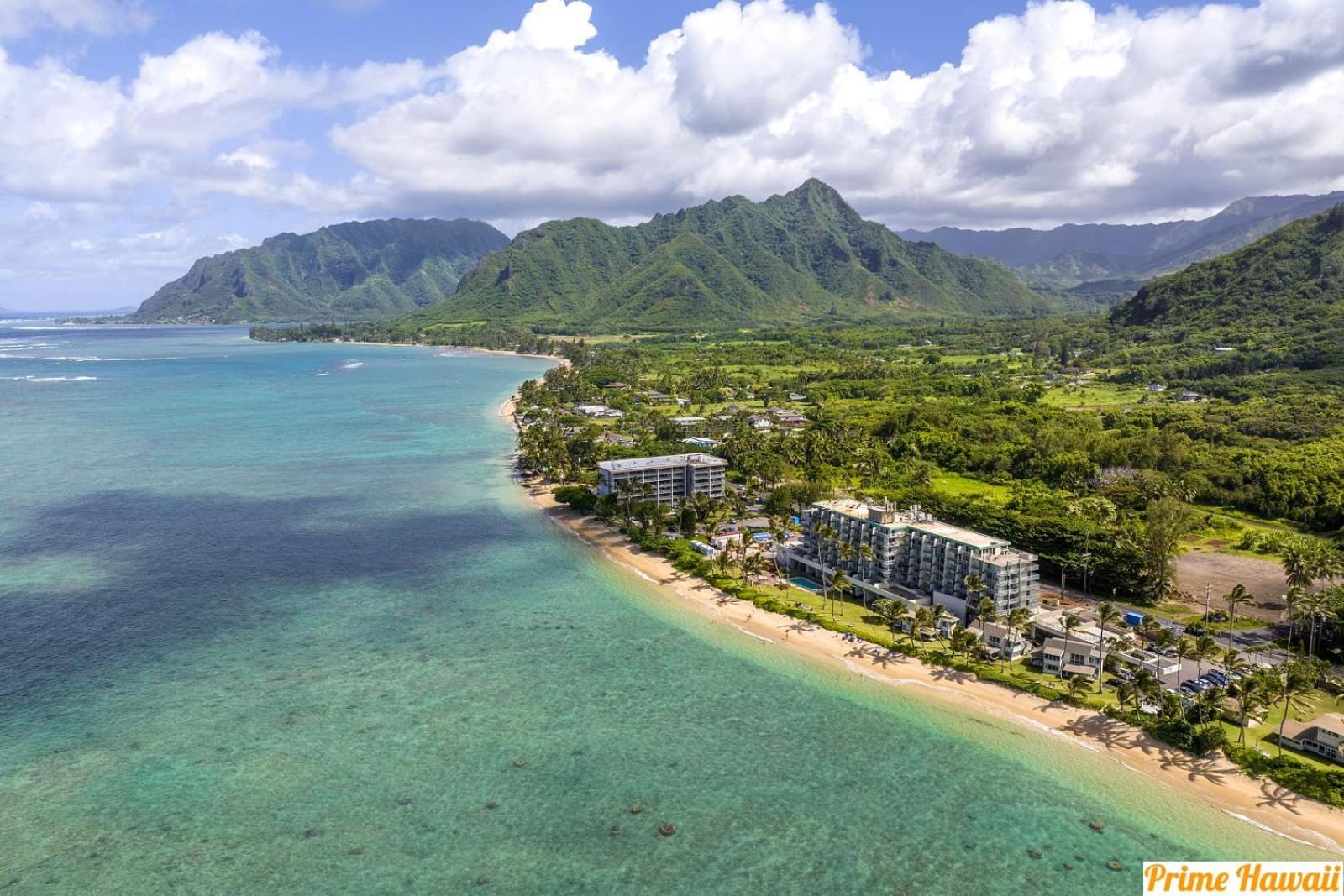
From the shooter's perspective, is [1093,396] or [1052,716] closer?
[1052,716]

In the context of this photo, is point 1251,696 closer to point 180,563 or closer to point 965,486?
point 965,486

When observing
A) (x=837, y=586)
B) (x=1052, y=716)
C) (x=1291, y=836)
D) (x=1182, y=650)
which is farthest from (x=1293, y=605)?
(x=837, y=586)

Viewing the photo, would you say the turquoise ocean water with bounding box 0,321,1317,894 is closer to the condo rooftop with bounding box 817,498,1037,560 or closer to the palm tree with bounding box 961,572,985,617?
the palm tree with bounding box 961,572,985,617

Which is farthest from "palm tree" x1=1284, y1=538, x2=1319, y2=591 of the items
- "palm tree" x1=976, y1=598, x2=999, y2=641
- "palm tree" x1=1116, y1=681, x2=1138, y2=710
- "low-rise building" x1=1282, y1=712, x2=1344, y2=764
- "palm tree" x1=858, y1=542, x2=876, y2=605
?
"palm tree" x1=858, y1=542, x2=876, y2=605

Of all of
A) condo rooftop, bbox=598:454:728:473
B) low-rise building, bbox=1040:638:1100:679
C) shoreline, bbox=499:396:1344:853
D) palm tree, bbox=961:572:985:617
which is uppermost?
condo rooftop, bbox=598:454:728:473

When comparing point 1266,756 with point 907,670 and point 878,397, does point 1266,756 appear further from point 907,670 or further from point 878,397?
point 878,397

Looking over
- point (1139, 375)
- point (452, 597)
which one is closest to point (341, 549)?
point (452, 597)

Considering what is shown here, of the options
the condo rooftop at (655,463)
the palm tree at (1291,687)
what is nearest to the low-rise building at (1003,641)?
the palm tree at (1291,687)

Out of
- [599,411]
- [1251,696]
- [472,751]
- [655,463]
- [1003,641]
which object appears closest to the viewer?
[1251,696]
